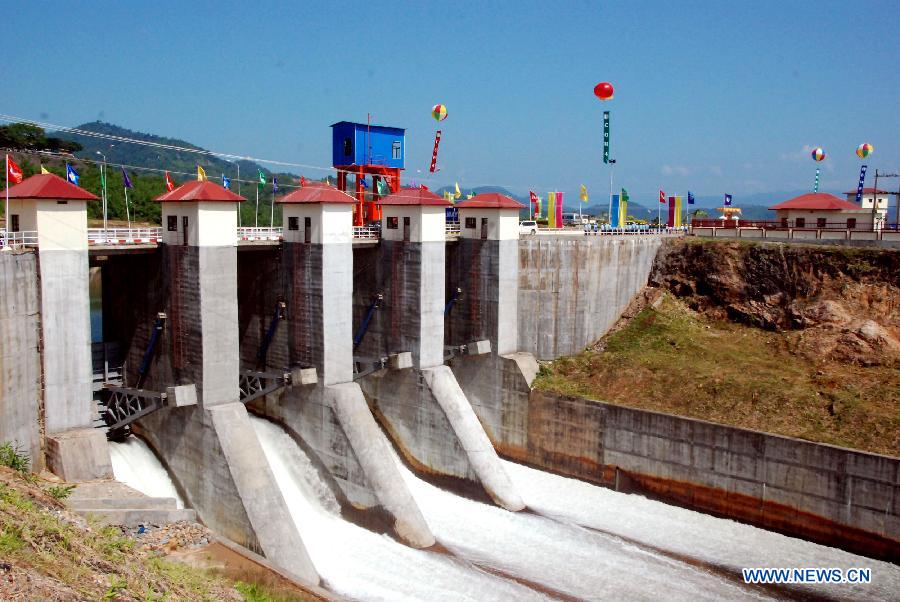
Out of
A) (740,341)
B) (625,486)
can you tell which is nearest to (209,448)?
(625,486)

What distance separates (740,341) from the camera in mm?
35188

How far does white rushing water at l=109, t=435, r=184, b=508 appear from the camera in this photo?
1000 inches

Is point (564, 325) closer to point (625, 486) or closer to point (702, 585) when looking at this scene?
point (625, 486)

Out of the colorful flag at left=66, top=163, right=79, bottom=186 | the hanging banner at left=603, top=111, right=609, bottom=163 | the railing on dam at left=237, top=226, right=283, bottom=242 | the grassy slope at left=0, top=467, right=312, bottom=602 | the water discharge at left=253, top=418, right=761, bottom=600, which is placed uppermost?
the hanging banner at left=603, top=111, right=609, bottom=163

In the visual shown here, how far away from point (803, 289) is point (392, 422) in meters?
19.8

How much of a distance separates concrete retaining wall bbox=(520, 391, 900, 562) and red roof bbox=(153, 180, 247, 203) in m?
15.6

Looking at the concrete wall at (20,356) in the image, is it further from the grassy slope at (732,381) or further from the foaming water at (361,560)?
the grassy slope at (732,381)

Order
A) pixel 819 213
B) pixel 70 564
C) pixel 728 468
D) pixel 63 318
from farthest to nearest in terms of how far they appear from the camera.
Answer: pixel 819 213 < pixel 728 468 < pixel 63 318 < pixel 70 564

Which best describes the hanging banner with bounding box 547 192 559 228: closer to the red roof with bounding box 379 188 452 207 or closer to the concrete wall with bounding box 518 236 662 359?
the concrete wall with bounding box 518 236 662 359

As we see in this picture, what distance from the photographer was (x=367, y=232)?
33.4 metres

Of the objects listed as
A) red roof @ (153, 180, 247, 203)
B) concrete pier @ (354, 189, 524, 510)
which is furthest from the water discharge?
red roof @ (153, 180, 247, 203)

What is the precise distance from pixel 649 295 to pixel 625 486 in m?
11.8

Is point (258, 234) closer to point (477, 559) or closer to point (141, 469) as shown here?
point (141, 469)

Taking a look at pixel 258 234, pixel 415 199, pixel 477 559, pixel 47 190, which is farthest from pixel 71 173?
pixel 477 559
